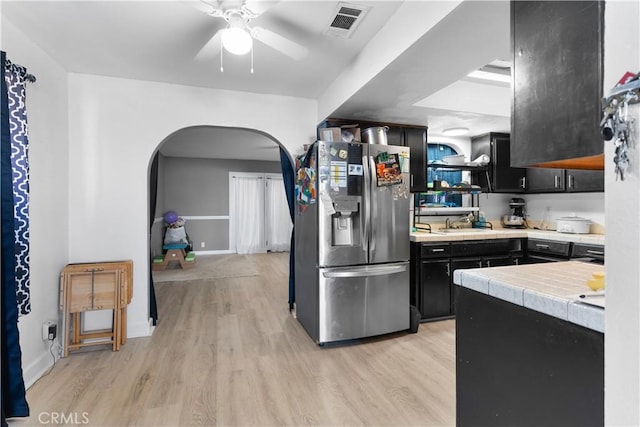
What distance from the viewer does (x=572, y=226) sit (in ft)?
10.7

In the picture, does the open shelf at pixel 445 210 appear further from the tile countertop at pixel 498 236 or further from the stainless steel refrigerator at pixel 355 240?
the stainless steel refrigerator at pixel 355 240

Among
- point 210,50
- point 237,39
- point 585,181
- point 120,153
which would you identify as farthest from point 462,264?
point 120,153

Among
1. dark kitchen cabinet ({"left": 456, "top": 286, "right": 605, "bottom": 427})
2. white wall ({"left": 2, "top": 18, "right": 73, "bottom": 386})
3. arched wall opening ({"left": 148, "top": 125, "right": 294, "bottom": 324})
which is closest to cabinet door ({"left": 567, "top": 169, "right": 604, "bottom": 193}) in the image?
dark kitchen cabinet ({"left": 456, "top": 286, "right": 605, "bottom": 427})

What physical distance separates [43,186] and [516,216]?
16.5 ft

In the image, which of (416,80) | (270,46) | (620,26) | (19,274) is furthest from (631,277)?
(19,274)

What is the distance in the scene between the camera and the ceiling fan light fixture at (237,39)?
1.56 m

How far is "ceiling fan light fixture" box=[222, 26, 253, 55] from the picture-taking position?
156 cm

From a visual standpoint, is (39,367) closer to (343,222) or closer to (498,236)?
(343,222)

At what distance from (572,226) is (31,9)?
4889mm

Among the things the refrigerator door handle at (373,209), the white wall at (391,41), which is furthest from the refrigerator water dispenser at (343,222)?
the white wall at (391,41)

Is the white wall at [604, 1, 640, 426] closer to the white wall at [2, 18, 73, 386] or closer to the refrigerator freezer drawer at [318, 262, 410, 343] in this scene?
the refrigerator freezer drawer at [318, 262, 410, 343]

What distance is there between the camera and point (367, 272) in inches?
107

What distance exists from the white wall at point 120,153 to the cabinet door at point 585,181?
12.5ft

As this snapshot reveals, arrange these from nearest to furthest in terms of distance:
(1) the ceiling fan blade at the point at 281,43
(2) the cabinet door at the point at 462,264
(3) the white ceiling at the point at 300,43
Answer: (3) the white ceiling at the point at 300,43 < (1) the ceiling fan blade at the point at 281,43 < (2) the cabinet door at the point at 462,264
